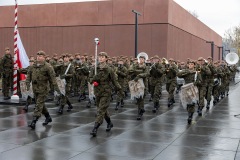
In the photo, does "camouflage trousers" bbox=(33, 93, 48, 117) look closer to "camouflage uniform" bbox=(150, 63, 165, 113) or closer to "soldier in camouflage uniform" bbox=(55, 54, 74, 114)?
"soldier in camouflage uniform" bbox=(55, 54, 74, 114)

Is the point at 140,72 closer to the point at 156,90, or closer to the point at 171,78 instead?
the point at 156,90

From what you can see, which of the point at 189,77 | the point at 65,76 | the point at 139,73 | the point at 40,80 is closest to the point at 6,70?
the point at 65,76

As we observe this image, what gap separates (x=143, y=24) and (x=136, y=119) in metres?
20.0

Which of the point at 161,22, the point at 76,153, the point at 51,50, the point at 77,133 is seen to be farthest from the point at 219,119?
the point at 51,50

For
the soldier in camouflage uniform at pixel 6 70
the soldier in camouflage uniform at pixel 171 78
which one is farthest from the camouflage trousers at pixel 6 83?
the soldier in camouflage uniform at pixel 171 78

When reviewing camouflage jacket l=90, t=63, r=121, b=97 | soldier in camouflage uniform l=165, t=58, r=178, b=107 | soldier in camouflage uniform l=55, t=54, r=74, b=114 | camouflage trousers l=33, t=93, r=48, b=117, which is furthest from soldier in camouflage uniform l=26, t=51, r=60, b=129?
soldier in camouflage uniform l=165, t=58, r=178, b=107

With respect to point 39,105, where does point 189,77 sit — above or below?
above

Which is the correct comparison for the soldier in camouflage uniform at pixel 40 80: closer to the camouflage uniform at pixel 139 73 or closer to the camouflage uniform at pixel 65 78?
the camouflage uniform at pixel 65 78

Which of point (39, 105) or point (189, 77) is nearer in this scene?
point (39, 105)

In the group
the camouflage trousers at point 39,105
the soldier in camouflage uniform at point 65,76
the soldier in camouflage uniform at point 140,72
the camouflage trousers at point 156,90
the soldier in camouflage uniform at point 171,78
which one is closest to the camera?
the camouflage trousers at point 39,105

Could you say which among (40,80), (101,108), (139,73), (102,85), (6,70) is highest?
(6,70)

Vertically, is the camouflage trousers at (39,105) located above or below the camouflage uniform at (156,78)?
below

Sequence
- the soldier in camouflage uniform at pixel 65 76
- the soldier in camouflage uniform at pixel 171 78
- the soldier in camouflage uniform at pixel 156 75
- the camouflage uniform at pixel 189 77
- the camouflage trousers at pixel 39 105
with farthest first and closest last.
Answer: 1. the soldier in camouflage uniform at pixel 171 78
2. the soldier in camouflage uniform at pixel 156 75
3. the soldier in camouflage uniform at pixel 65 76
4. the camouflage uniform at pixel 189 77
5. the camouflage trousers at pixel 39 105

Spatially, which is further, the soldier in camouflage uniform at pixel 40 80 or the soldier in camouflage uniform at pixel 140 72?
the soldier in camouflage uniform at pixel 140 72
